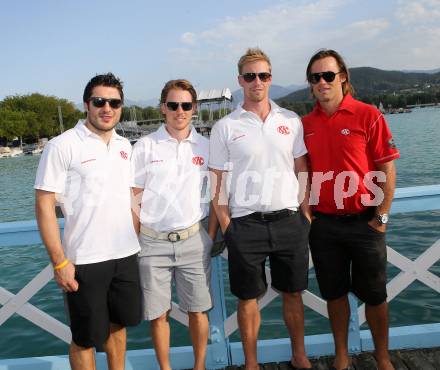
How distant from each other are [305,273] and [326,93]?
137 cm

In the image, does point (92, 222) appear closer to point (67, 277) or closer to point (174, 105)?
point (67, 277)

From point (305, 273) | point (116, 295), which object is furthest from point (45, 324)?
point (305, 273)

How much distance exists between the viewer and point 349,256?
304 centimetres

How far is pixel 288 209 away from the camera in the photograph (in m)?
2.99

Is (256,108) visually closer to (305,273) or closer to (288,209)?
(288,209)

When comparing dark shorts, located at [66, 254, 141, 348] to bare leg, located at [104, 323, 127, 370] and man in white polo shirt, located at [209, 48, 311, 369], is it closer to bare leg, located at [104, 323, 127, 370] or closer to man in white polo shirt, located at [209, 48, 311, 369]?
bare leg, located at [104, 323, 127, 370]

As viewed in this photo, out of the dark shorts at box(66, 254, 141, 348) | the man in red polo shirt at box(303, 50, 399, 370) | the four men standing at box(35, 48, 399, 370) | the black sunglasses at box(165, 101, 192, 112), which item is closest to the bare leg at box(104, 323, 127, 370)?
the four men standing at box(35, 48, 399, 370)

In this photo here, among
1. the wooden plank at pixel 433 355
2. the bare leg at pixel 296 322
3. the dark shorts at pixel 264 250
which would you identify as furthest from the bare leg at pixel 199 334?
the wooden plank at pixel 433 355

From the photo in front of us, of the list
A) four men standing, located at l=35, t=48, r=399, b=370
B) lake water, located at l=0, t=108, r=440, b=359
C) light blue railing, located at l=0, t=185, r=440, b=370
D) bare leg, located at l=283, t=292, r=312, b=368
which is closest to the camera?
four men standing, located at l=35, t=48, r=399, b=370

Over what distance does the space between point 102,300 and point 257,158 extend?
4.88ft

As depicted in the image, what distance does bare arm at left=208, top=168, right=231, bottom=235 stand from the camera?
2971 millimetres

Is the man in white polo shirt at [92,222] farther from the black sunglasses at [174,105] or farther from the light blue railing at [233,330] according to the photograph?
the light blue railing at [233,330]

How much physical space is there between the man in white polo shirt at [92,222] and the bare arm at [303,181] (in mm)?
1287

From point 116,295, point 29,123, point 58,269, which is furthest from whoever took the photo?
point 29,123
